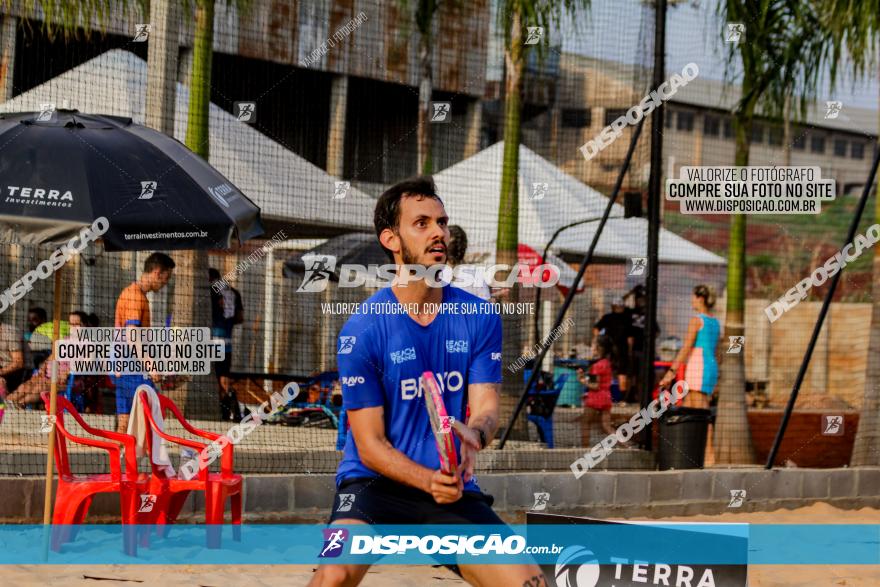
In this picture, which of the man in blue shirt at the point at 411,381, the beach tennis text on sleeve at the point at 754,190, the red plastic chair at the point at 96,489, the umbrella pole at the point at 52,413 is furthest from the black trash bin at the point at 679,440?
the man in blue shirt at the point at 411,381

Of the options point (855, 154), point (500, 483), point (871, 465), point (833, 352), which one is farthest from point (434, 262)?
point (855, 154)

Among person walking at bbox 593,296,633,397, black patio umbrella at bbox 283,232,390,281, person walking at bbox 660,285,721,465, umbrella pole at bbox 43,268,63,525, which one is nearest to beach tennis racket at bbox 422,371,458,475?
umbrella pole at bbox 43,268,63,525

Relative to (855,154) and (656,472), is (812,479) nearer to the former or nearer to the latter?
(656,472)

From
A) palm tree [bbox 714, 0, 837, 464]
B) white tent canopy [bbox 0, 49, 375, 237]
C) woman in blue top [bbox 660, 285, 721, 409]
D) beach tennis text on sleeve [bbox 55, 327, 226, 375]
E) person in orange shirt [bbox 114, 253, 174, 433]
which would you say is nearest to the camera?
beach tennis text on sleeve [bbox 55, 327, 226, 375]

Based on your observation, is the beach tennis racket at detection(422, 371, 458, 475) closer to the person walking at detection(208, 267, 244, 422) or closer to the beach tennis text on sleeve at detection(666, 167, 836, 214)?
the beach tennis text on sleeve at detection(666, 167, 836, 214)

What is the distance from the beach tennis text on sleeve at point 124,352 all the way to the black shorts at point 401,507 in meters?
3.92

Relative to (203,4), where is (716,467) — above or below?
below

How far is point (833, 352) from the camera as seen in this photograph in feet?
65.7

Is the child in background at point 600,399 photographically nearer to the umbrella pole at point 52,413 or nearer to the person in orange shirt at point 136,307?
the person in orange shirt at point 136,307

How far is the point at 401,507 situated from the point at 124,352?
→ 4.47 metres

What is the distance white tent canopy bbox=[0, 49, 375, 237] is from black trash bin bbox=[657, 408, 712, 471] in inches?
144

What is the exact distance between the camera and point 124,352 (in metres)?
7.61

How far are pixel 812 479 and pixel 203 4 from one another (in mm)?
6526

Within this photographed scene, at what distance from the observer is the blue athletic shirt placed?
3.66 metres
